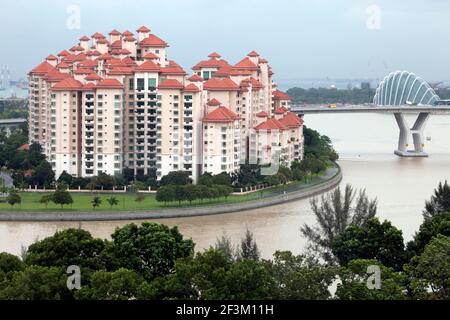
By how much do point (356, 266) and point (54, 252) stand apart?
1.55 meters

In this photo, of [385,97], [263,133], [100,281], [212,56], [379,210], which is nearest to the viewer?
[100,281]

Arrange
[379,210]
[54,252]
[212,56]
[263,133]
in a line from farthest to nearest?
[212,56]
[263,133]
[379,210]
[54,252]

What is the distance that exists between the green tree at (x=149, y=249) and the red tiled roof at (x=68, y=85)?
6.19 metres

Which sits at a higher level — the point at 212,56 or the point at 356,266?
the point at 212,56

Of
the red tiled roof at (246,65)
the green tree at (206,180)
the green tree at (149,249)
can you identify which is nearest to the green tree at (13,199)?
the green tree at (206,180)

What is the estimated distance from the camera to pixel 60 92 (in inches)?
483

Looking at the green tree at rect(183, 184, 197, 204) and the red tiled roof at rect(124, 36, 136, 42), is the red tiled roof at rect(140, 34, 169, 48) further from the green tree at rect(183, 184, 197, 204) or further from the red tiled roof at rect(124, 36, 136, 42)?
the green tree at rect(183, 184, 197, 204)

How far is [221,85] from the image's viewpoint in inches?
497

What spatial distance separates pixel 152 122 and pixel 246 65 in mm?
2254

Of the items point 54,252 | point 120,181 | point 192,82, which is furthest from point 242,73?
point 54,252

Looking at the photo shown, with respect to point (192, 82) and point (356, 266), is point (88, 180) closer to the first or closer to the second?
point (192, 82)

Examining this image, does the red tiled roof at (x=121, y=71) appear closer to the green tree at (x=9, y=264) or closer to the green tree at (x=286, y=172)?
A: the green tree at (x=286, y=172)

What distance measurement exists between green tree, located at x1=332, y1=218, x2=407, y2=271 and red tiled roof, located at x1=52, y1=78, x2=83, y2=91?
6374mm

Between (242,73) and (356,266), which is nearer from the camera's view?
(356,266)
